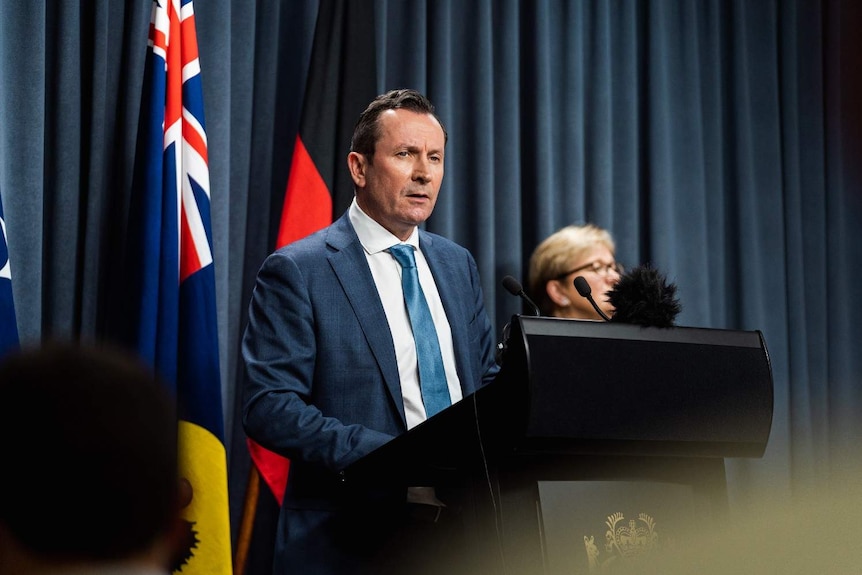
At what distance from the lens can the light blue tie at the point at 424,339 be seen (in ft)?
7.23

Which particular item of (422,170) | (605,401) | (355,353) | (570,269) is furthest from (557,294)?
(605,401)

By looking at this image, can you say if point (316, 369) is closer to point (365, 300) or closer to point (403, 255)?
point (365, 300)

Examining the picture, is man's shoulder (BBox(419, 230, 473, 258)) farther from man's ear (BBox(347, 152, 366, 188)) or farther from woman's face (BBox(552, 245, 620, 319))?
woman's face (BBox(552, 245, 620, 319))

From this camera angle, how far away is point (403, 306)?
2.33 m

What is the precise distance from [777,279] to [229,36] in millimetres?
2561

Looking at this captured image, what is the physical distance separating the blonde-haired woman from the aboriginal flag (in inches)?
32.6

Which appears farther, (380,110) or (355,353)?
(380,110)

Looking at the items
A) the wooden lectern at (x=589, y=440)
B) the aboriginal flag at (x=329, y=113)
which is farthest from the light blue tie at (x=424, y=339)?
the aboriginal flag at (x=329, y=113)

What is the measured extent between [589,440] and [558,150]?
2610 millimetres

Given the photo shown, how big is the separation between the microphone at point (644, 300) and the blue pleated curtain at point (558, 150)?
5.69 ft

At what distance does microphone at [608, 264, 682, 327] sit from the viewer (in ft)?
5.35

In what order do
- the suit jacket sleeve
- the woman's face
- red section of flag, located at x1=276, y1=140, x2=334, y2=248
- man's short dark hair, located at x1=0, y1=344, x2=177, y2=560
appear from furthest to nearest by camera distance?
the woman's face < red section of flag, located at x1=276, y1=140, x2=334, y2=248 < the suit jacket sleeve < man's short dark hair, located at x1=0, y1=344, x2=177, y2=560

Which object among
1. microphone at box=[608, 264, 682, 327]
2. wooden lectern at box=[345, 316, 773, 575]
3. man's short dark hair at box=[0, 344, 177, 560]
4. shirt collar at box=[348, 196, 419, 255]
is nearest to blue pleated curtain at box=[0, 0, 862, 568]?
shirt collar at box=[348, 196, 419, 255]

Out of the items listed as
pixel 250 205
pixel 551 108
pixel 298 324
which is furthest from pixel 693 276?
pixel 298 324
